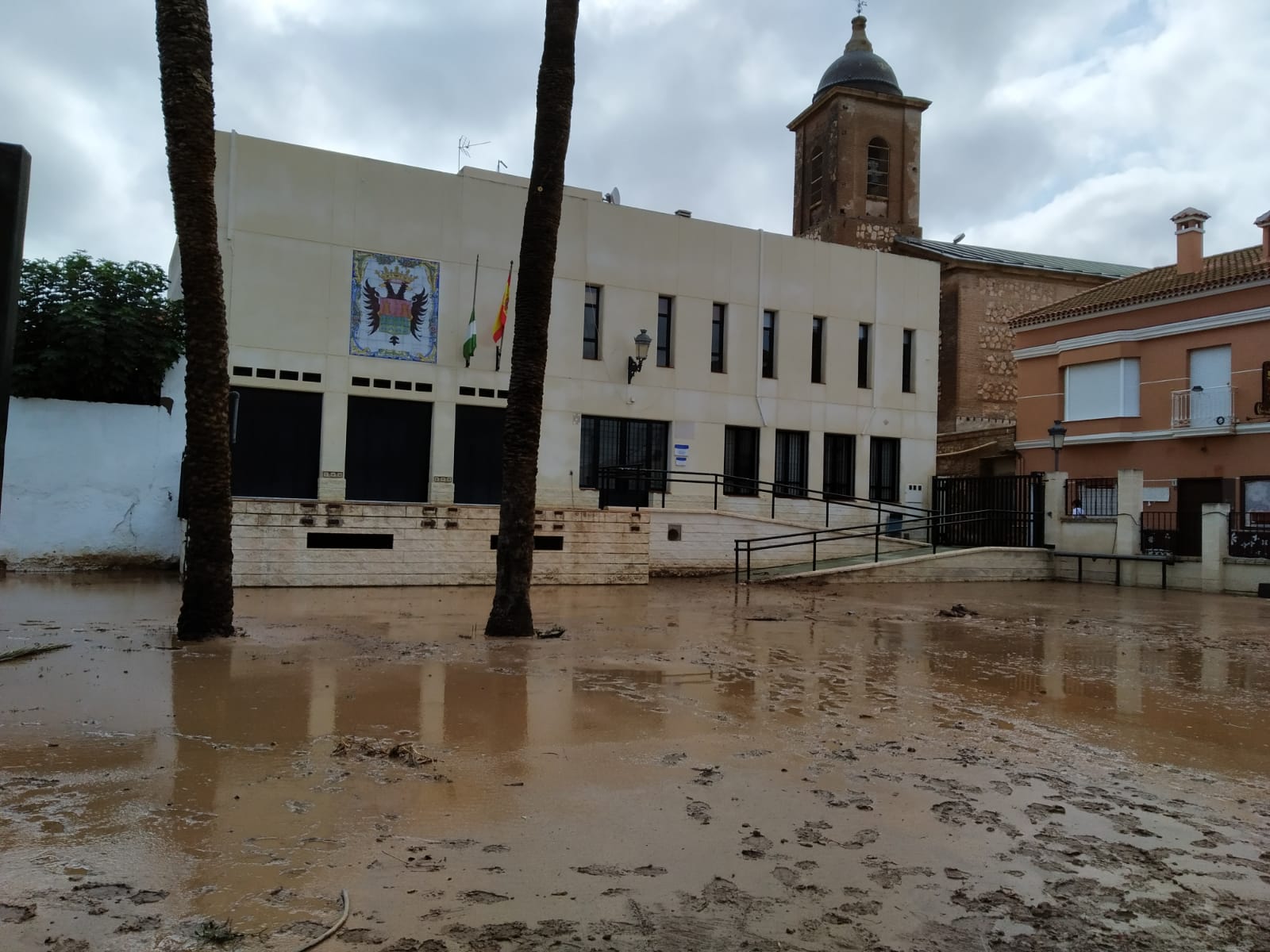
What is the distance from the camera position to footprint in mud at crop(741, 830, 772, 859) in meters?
3.86

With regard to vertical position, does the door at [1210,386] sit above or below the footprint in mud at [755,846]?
above

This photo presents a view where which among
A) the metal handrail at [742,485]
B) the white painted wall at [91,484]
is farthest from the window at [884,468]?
the white painted wall at [91,484]

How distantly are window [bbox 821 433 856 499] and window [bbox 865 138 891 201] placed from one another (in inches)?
709

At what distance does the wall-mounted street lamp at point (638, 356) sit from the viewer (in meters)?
22.2

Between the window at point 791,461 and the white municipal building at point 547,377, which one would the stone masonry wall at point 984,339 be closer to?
the white municipal building at point 547,377

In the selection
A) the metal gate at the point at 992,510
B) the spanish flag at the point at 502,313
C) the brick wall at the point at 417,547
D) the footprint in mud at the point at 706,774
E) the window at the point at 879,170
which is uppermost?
the window at the point at 879,170

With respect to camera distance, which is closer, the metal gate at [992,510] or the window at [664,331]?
the metal gate at [992,510]

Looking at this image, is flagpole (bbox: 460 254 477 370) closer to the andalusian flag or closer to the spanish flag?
the andalusian flag

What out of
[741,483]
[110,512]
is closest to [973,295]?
[741,483]

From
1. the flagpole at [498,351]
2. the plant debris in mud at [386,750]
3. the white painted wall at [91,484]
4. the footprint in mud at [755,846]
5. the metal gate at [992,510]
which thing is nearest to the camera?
the footprint in mud at [755,846]

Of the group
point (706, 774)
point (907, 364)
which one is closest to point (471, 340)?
point (907, 364)

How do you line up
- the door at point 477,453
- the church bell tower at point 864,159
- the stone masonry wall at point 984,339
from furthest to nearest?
the church bell tower at point 864,159 → the stone masonry wall at point 984,339 → the door at point 477,453

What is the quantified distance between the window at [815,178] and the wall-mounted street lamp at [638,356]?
21.8 metres

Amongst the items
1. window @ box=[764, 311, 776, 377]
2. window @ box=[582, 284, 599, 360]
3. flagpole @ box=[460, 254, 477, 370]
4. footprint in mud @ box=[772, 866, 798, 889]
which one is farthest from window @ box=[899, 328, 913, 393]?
Result: footprint in mud @ box=[772, 866, 798, 889]
